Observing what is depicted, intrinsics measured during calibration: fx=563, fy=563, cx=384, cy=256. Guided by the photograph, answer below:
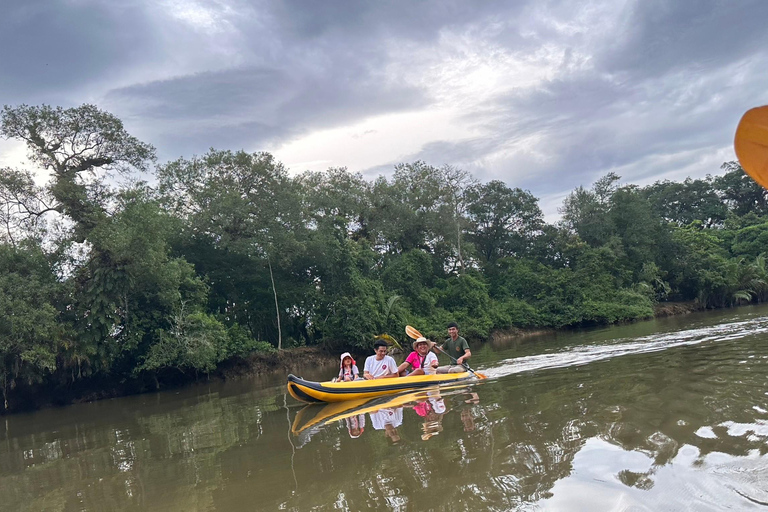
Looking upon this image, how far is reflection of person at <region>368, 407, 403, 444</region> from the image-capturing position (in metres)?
5.40

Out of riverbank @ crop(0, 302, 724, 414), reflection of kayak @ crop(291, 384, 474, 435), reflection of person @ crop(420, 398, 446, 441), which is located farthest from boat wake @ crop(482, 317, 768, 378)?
riverbank @ crop(0, 302, 724, 414)

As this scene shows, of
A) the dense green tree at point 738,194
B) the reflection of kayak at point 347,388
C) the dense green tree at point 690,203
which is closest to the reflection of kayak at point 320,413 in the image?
the reflection of kayak at point 347,388

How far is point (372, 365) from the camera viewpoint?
9.02 m

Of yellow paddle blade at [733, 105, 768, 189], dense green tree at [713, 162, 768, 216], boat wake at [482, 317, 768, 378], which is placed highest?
dense green tree at [713, 162, 768, 216]

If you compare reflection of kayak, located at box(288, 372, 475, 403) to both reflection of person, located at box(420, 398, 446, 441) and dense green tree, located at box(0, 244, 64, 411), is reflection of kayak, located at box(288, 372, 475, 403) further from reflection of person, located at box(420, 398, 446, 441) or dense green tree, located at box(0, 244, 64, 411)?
dense green tree, located at box(0, 244, 64, 411)

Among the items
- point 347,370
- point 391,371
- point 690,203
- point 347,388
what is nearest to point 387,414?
point 347,388

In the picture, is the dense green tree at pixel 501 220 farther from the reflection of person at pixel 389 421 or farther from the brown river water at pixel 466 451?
the reflection of person at pixel 389 421

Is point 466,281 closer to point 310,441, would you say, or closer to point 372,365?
point 372,365

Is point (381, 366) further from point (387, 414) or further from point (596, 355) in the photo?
point (596, 355)

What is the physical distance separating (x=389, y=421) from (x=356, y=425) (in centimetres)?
37

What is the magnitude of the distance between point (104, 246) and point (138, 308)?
201cm

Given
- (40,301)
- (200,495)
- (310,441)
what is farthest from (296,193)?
(200,495)

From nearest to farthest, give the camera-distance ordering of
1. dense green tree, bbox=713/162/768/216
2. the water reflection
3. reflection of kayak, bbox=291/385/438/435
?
1. the water reflection
2. reflection of kayak, bbox=291/385/438/435
3. dense green tree, bbox=713/162/768/216

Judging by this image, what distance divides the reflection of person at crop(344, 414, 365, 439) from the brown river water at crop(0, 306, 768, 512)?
0.14ft
